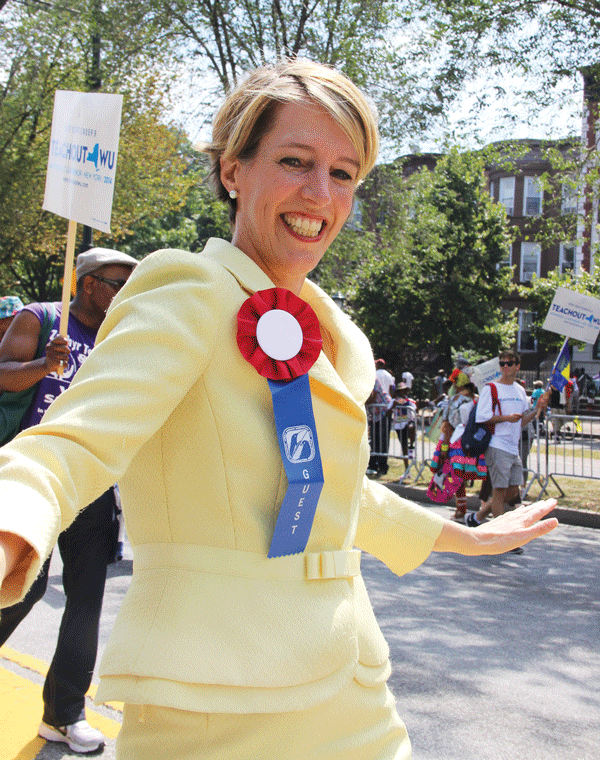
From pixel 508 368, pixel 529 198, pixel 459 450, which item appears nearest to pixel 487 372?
pixel 459 450

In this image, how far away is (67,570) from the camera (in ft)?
11.1

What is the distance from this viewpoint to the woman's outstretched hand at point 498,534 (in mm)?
1779

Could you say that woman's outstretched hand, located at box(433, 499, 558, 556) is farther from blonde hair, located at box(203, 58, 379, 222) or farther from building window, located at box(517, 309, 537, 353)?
building window, located at box(517, 309, 537, 353)

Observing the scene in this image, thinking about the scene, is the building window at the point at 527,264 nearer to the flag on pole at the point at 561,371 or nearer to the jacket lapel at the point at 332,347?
the flag on pole at the point at 561,371

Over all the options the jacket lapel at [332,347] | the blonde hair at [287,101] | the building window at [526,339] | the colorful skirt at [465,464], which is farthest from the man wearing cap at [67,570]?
the building window at [526,339]

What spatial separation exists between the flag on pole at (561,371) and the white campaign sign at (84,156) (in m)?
7.18

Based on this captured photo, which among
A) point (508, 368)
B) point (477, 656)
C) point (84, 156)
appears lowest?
point (477, 656)

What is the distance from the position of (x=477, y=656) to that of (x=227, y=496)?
402 centimetres

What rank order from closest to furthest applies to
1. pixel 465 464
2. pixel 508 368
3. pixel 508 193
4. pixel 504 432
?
pixel 504 432
pixel 508 368
pixel 465 464
pixel 508 193

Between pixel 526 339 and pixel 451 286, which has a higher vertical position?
pixel 451 286

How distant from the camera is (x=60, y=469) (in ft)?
3.30

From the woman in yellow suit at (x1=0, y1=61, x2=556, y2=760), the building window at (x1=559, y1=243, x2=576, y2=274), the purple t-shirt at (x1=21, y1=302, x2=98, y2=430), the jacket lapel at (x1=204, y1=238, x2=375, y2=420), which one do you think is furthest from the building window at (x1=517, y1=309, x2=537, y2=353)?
the woman in yellow suit at (x1=0, y1=61, x2=556, y2=760)

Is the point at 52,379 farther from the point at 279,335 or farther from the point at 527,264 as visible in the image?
the point at 527,264

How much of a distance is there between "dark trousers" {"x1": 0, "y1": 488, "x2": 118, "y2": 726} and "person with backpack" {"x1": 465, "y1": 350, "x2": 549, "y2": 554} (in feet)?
19.8
